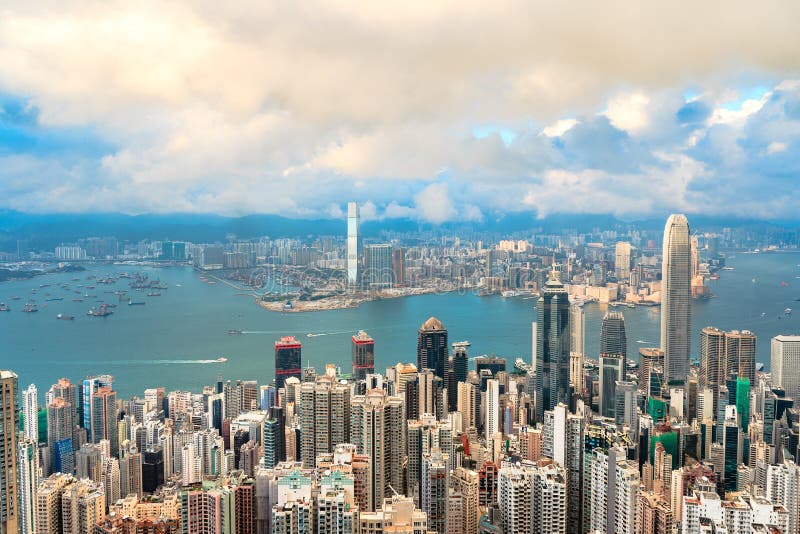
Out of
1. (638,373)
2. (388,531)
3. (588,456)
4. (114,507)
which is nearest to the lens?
(388,531)

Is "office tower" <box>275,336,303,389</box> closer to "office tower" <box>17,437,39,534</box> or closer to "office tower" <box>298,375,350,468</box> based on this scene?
"office tower" <box>298,375,350,468</box>

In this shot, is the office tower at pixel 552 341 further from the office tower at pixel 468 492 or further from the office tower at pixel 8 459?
the office tower at pixel 8 459

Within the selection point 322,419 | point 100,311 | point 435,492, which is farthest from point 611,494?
point 100,311

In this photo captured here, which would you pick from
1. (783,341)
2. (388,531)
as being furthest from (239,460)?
(783,341)

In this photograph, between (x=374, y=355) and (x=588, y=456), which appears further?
(x=374, y=355)

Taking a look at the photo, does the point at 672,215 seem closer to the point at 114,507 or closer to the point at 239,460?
the point at 239,460

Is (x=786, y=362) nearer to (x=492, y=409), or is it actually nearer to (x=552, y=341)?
(x=552, y=341)
